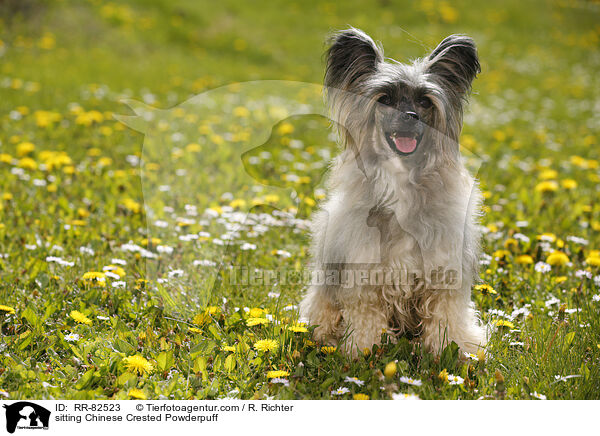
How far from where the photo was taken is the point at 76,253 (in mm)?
4707

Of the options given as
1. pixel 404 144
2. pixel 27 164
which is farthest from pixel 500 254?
pixel 27 164

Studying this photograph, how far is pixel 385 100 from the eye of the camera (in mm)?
3252

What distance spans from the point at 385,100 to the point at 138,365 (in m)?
1.99

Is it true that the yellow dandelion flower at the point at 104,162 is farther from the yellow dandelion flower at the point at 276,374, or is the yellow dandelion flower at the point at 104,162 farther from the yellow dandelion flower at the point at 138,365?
the yellow dandelion flower at the point at 276,374

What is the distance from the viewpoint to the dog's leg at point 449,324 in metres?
3.50

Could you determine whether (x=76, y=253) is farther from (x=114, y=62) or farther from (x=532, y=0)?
(x=532, y=0)

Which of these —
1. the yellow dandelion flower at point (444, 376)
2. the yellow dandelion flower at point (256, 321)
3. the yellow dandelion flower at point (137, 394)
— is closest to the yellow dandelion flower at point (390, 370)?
the yellow dandelion flower at point (444, 376)

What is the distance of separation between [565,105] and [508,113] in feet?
5.63

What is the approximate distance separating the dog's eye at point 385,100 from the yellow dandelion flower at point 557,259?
2.22 m

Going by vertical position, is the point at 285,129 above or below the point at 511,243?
above

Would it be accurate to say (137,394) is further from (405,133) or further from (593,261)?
(593,261)

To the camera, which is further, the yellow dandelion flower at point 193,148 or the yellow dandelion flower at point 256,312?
the yellow dandelion flower at point 193,148

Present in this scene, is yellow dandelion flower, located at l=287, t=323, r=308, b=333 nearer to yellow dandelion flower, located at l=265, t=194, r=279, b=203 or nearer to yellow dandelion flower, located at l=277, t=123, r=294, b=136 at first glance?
yellow dandelion flower, located at l=265, t=194, r=279, b=203
